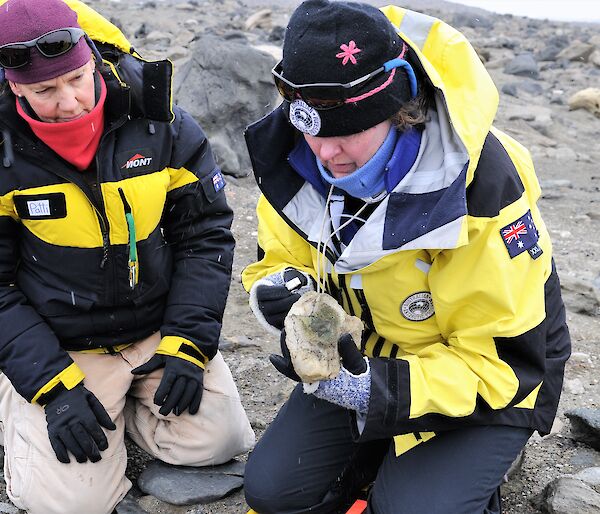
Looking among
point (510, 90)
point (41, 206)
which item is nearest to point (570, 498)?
point (41, 206)

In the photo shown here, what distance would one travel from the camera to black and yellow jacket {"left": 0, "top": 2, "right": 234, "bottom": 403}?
116 inches

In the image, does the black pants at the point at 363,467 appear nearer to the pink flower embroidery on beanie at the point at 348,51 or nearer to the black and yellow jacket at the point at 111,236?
the black and yellow jacket at the point at 111,236

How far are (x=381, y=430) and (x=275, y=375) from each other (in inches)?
60.6

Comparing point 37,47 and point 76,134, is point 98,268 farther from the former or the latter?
point 37,47

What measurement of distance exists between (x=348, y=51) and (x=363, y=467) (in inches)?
65.7

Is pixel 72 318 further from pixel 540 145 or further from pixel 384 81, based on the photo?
pixel 540 145

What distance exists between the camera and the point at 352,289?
2.75 m

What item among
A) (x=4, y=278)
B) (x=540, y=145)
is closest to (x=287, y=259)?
(x=4, y=278)

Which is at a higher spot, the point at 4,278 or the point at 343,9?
the point at 343,9

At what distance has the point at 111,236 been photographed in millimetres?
3027

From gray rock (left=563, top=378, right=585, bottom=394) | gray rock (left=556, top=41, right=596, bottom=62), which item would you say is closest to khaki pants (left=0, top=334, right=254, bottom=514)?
gray rock (left=563, top=378, right=585, bottom=394)

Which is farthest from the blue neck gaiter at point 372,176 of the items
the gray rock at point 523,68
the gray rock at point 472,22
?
the gray rock at point 472,22

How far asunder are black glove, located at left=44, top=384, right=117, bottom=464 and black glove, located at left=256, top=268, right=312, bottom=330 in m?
0.76

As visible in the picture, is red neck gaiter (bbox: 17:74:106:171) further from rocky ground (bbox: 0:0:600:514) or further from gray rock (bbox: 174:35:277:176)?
gray rock (bbox: 174:35:277:176)
